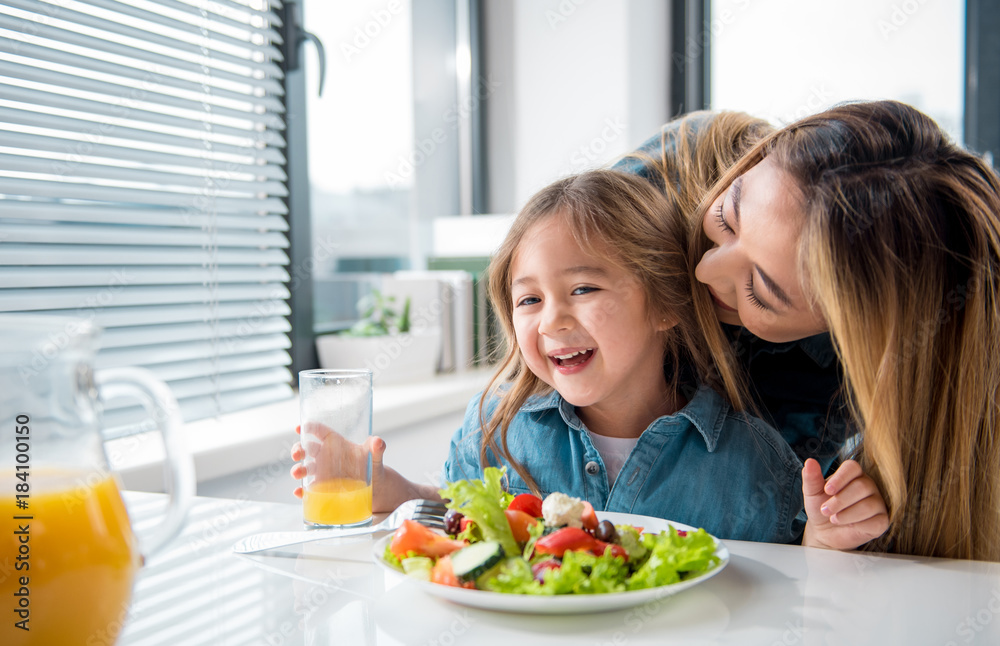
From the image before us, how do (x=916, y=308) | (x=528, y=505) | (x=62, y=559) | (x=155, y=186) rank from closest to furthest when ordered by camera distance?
(x=62, y=559) → (x=528, y=505) → (x=916, y=308) → (x=155, y=186)

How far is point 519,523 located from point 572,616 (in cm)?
14

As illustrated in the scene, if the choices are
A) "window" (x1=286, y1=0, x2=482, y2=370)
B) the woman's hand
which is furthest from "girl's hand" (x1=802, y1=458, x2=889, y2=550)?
"window" (x1=286, y1=0, x2=482, y2=370)

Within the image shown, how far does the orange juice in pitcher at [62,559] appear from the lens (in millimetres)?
516

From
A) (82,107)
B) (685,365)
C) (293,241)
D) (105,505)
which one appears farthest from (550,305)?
(293,241)

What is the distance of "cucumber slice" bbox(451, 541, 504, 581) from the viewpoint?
0.69m

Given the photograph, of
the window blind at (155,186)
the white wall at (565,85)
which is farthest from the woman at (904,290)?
the white wall at (565,85)

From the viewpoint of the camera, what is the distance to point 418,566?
73 centimetres

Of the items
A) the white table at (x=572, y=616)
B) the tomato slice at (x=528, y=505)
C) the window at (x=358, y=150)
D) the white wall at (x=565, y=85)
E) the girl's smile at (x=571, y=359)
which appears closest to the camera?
the white table at (x=572, y=616)

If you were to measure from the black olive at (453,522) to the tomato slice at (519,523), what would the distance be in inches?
2.1

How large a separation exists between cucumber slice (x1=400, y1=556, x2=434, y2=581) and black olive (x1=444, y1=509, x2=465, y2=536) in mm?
88

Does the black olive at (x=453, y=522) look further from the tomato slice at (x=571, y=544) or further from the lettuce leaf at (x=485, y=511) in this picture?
the tomato slice at (x=571, y=544)

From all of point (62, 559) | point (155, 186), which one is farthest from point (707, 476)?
point (155, 186)

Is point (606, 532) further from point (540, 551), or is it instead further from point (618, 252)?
point (618, 252)

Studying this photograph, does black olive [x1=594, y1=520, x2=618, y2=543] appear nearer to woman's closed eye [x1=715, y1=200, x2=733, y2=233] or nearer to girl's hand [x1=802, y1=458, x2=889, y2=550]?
girl's hand [x1=802, y1=458, x2=889, y2=550]
